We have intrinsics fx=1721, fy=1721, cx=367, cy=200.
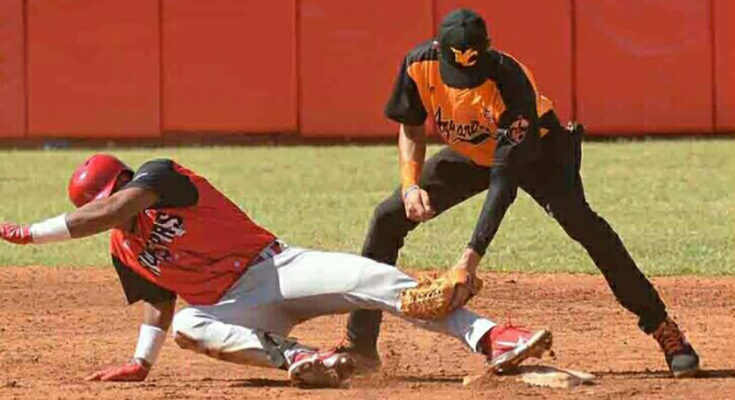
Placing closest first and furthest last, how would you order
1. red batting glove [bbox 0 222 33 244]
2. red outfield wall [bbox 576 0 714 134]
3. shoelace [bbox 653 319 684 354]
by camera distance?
red batting glove [bbox 0 222 33 244], shoelace [bbox 653 319 684 354], red outfield wall [bbox 576 0 714 134]

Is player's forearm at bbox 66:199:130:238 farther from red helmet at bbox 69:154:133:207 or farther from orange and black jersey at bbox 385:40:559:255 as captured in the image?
orange and black jersey at bbox 385:40:559:255

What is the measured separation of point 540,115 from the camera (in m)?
7.27

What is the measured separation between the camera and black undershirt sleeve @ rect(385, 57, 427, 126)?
287 inches

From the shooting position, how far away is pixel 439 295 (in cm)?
675

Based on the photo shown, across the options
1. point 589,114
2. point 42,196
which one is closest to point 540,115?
point 42,196

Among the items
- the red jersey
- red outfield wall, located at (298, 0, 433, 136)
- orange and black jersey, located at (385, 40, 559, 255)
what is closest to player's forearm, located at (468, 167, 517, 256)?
orange and black jersey, located at (385, 40, 559, 255)

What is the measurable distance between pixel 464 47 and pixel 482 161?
0.66 m

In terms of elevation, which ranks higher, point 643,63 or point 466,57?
point 643,63

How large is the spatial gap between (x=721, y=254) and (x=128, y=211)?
677 cm

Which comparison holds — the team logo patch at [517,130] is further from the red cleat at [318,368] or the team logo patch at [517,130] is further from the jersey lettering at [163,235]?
the jersey lettering at [163,235]

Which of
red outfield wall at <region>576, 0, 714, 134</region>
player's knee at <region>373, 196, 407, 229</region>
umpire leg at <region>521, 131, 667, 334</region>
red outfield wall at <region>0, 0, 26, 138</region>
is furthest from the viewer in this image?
red outfield wall at <region>0, 0, 26, 138</region>

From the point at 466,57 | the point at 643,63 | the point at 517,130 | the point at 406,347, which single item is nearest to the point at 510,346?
the point at 517,130

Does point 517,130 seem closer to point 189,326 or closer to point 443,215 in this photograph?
point 189,326

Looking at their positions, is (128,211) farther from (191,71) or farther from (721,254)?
(191,71)
